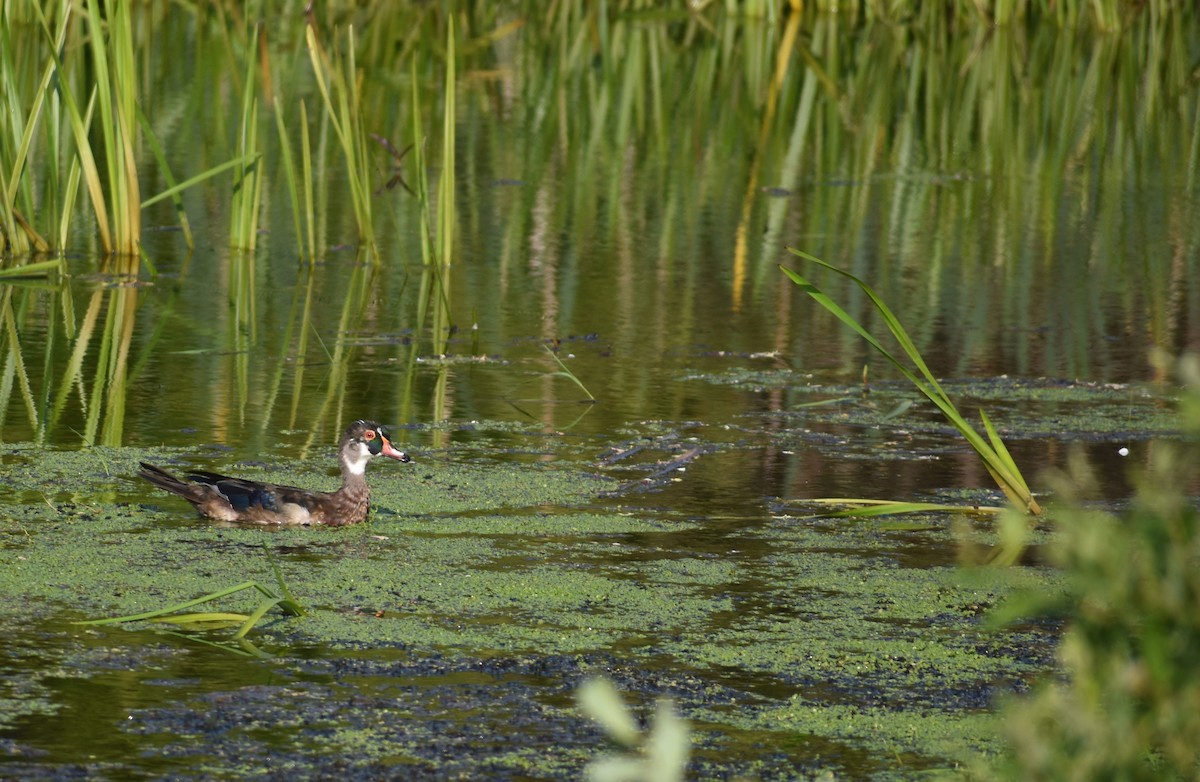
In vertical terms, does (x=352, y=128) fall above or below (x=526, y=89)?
below

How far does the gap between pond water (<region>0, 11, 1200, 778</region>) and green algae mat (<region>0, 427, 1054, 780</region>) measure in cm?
2

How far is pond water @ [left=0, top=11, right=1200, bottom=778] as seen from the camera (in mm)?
4395

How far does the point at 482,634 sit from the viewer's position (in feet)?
16.0

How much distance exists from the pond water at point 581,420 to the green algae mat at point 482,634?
2 cm

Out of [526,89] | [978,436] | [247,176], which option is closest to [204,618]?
[978,436]

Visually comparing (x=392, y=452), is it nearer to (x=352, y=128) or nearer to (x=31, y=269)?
(x=352, y=128)

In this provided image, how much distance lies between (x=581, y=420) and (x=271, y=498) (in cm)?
185

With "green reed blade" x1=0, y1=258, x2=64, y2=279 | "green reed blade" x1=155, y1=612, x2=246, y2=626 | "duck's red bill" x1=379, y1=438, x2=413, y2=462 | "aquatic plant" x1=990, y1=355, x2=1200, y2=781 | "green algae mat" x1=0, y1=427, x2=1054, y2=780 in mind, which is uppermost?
"aquatic plant" x1=990, y1=355, x2=1200, y2=781

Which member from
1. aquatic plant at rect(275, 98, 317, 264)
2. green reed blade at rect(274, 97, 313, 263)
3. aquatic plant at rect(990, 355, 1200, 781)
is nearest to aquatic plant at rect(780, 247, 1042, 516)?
aquatic plant at rect(990, 355, 1200, 781)

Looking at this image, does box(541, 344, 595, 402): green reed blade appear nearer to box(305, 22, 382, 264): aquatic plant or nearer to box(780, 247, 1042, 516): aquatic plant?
box(780, 247, 1042, 516): aquatic plant

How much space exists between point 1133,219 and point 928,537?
7.18 meters

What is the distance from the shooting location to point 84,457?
21.4ft

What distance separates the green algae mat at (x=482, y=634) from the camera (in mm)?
4133

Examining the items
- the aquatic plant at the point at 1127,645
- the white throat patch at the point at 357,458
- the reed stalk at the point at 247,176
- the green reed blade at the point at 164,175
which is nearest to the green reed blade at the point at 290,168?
the reed stalk at the point at 247,176
